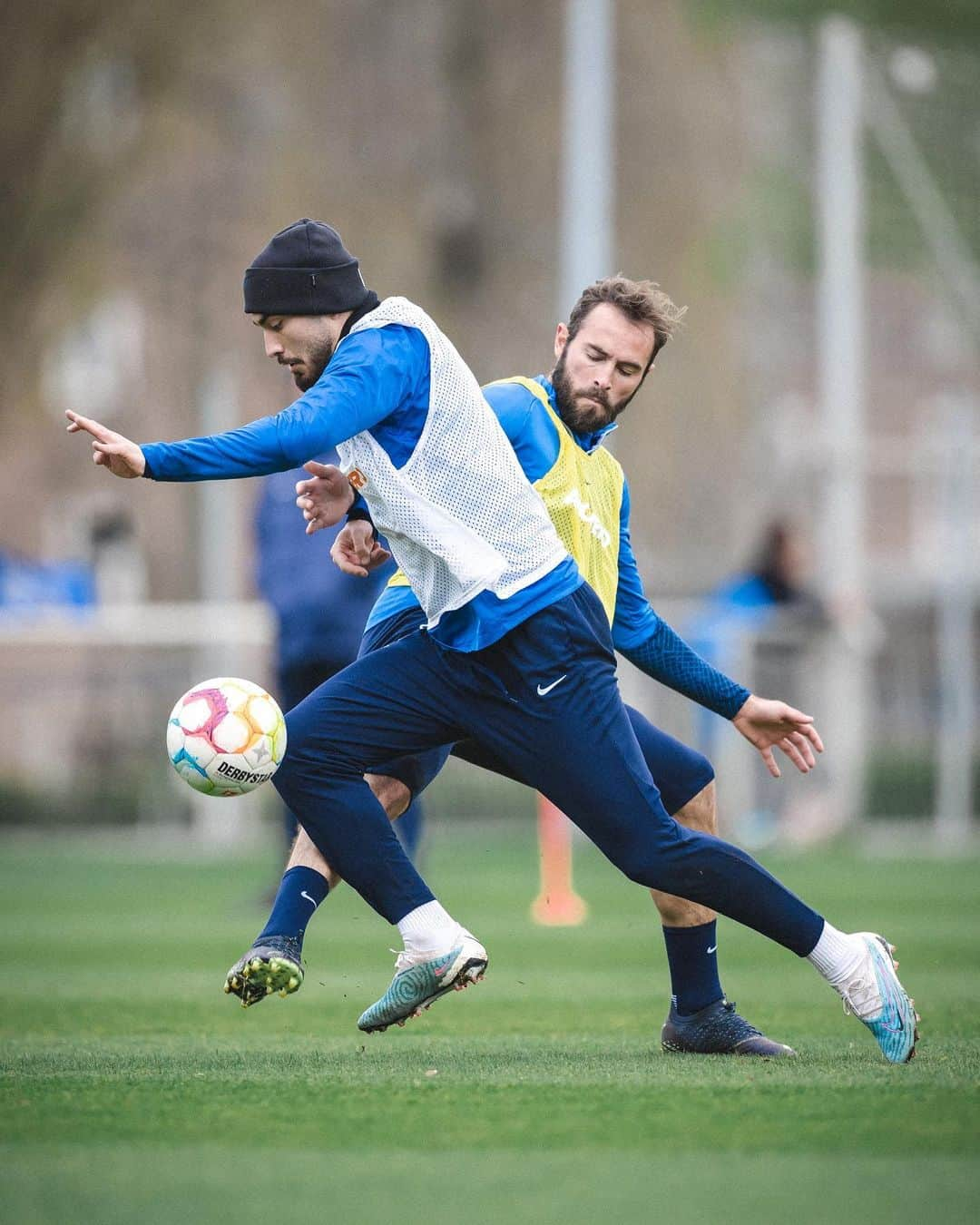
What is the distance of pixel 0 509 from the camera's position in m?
30.6

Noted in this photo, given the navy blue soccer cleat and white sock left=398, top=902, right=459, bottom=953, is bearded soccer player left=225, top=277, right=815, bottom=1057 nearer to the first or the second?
the navy blue soccer cleat

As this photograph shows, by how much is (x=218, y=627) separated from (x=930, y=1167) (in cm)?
1401

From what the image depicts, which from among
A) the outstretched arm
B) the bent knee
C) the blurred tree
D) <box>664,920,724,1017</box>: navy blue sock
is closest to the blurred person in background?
the bent knee

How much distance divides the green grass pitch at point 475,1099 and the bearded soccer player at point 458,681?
39cm

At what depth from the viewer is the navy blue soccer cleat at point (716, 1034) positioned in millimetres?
6164

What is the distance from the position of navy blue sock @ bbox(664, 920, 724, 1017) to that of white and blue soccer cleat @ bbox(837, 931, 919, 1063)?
0.54 meters

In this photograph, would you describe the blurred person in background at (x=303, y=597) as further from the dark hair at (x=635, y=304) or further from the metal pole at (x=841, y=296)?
the metal pole at (x=841, y=296)

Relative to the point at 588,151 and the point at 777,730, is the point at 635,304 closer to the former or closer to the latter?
the point at 777,730

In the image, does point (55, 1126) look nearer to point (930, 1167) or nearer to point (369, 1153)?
point (369, 1153)

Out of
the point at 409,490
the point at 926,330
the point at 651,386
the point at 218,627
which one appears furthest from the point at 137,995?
the point at 926,330

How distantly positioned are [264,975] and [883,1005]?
1692 millimetres

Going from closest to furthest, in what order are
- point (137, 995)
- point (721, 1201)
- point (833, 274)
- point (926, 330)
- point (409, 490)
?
point (721, 1201), point (409, 490), point (137, 995), point (833, 274), point (926, 330)

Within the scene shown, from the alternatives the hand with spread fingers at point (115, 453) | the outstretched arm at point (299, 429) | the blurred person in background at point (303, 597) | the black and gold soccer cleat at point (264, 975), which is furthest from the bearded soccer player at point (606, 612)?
the blurred person in background at point (303, 597)

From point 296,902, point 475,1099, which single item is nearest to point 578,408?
point 296,902
